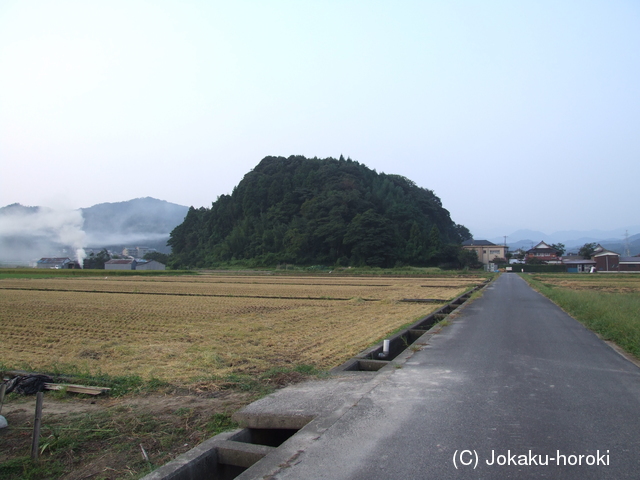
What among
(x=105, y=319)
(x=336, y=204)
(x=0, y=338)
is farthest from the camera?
(x=336, y=204)

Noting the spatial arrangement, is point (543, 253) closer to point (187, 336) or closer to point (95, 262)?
point (95, 262)

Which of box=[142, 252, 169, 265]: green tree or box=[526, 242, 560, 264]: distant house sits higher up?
box=[526, 242, 560, 264]: distant house

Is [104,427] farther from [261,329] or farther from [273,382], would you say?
[261,329]

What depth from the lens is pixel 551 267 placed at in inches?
2921

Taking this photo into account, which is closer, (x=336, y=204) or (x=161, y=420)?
(x=161, y=420)

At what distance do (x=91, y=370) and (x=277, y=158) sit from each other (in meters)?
96.1

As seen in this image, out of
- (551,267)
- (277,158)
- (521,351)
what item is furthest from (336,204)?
(521,351)

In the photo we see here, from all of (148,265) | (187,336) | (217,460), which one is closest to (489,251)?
(148,265)

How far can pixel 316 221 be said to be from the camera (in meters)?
79.4

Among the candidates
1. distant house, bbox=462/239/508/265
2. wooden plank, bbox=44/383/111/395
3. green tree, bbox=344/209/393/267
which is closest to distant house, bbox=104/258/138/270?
green tree, bbox=344/209/393/267

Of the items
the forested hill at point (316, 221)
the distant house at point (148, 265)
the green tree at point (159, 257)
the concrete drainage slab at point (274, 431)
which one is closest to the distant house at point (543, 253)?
the forested hill at point (316, 221)

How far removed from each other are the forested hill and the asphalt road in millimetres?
66909

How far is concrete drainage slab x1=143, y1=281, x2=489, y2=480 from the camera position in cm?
307

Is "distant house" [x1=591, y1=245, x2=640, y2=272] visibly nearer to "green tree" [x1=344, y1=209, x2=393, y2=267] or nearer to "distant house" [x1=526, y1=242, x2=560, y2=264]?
"distant house" [x1=526, y1=242, x2=560, y2=264]
